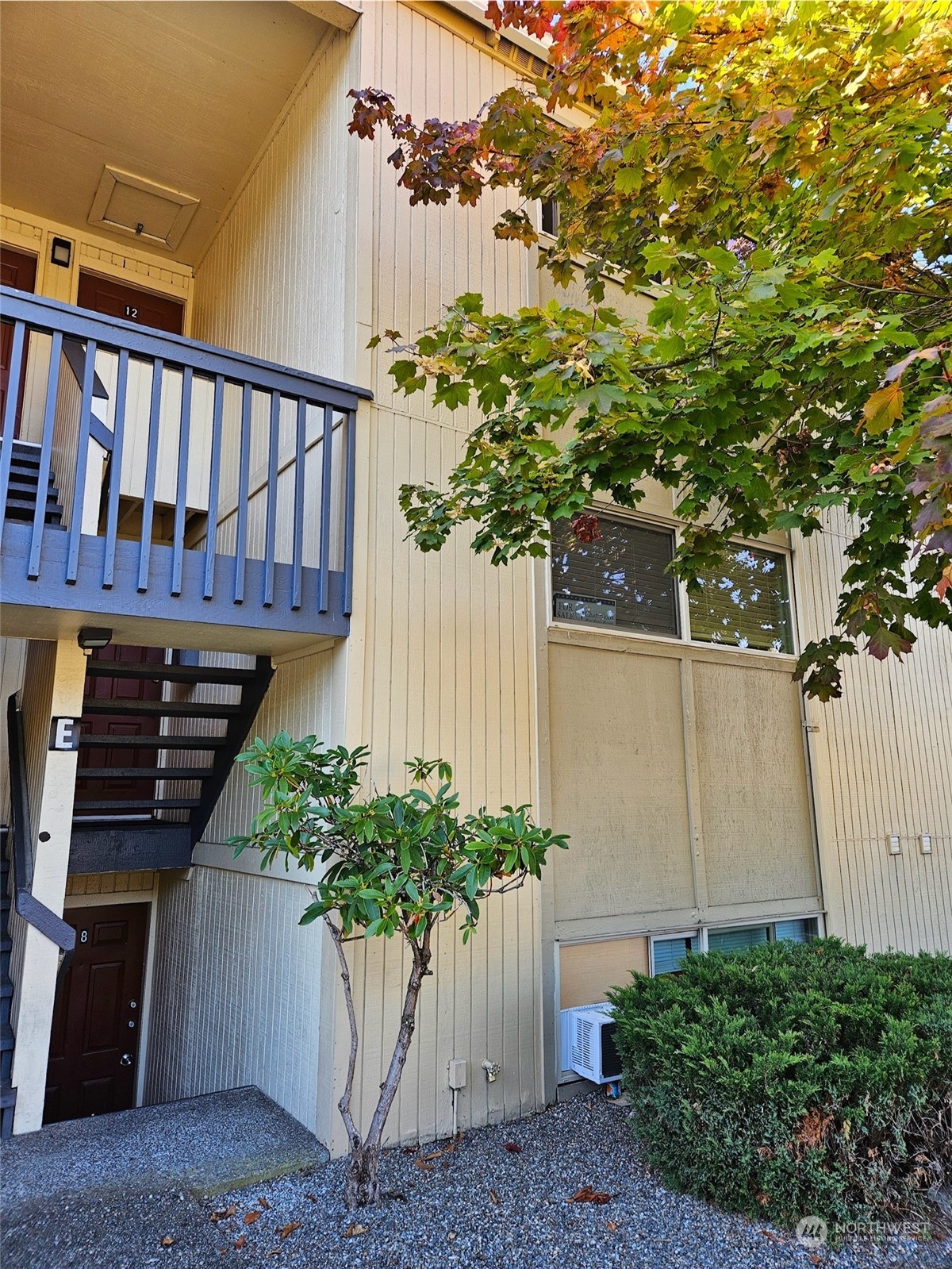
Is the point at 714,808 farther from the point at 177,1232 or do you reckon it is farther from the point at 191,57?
the point at 191,57

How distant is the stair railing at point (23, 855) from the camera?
3535 mm

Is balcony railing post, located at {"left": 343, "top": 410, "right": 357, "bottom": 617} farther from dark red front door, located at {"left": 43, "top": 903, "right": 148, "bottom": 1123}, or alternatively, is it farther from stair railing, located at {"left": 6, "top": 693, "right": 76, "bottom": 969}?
dark red front door, located at {"left": 43, "top": 903, "right": 148, "bottom": 1123}

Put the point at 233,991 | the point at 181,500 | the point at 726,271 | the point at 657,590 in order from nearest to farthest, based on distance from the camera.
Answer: the point at 726,271, the point at 181,500, the point at 233,991, the point at 657,590

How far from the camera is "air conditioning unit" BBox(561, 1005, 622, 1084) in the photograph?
13.7 feet

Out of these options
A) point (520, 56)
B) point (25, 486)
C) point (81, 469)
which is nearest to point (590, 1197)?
point (81, 469)

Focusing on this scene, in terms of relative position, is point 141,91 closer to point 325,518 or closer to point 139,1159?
point 325,518

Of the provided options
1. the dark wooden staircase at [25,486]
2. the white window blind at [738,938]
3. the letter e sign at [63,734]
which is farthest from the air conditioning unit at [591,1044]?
the dark wooden staircase at [25,486]

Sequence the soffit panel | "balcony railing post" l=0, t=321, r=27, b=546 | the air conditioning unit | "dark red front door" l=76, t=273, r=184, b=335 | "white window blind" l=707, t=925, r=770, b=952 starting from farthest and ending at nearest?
"dark red front door" l=76, t=273, r=184, b=335, "white window blind" l=707, t=925, r=770, b=952, the soffit panel, the air conditioning unit, "balcony railing post" l=0, t=321, r=27, b=546

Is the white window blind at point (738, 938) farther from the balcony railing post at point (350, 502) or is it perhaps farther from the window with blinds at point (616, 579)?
the balcony railing post at point (350, 502)

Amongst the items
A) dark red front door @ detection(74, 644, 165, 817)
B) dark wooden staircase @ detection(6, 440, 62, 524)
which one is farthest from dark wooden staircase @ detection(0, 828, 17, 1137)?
dark wooden staircase @ detection(6, 440, 62, 524)

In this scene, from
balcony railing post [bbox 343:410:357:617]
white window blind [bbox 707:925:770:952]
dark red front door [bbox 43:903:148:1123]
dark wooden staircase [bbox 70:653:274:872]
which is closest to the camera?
balcony railing post [bbox 343:410:357:617]

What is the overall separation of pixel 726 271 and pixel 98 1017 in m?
6.20

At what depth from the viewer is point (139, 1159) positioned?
3373mm

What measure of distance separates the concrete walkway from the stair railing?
73cm
